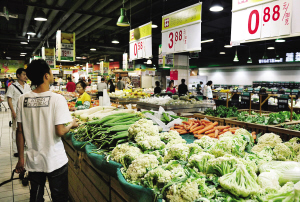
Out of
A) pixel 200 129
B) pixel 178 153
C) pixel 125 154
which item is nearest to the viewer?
pixel 178 153

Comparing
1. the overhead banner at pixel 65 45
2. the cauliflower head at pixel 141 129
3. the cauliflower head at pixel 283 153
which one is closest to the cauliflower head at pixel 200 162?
the cauliflower head at pixel 283 153

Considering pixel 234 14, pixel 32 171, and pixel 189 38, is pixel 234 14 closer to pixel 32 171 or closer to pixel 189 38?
pixel 189 38

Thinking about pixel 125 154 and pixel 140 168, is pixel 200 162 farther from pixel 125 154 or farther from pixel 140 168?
pixel 125 154

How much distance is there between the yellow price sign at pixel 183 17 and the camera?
4.87 m

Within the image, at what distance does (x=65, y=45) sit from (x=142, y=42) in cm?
514

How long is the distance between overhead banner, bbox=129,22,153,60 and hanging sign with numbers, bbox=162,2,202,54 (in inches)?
27.6

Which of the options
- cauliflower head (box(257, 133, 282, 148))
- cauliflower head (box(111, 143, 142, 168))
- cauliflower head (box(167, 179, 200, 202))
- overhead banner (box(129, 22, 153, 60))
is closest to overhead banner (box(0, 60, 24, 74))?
overhead banner (box(129, 22, 153, 60))

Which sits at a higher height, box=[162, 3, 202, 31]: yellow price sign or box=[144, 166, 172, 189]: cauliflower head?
box=[162, 3, 202, 31]: yellow price sign

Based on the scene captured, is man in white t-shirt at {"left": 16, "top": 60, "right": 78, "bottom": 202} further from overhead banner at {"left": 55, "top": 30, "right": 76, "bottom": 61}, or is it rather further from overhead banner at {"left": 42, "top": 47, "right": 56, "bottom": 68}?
overhead banner at {"left": 42, "top": 47, "right": 56, "bottom": 68}

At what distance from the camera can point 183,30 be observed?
5.26 m

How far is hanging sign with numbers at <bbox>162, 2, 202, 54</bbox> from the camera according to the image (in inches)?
194

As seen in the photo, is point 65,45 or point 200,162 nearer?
point 200,162

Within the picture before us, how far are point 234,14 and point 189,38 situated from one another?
116 centimetres

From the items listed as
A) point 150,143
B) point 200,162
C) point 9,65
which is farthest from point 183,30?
point 9,65
